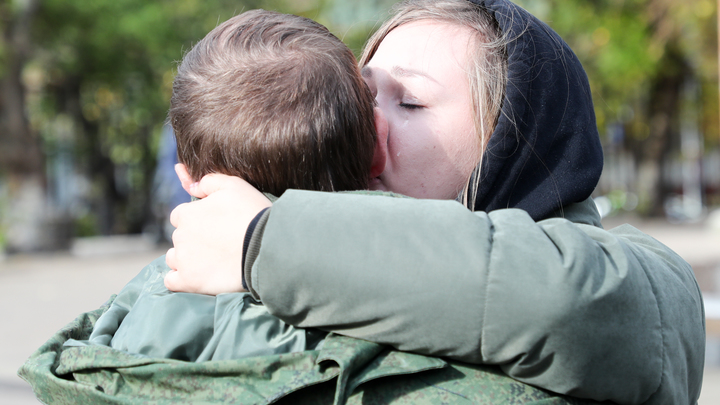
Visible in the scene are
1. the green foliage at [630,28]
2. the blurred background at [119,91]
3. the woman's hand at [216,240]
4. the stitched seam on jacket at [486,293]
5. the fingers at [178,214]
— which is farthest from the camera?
the green foliage at [630,28]

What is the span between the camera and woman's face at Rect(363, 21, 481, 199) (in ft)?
4.64

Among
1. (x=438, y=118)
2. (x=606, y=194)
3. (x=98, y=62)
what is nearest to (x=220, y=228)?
(x=438, y=118)

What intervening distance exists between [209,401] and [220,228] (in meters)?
0.27

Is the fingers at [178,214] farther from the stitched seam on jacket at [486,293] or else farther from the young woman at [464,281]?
the stitched seam on jacket at [486,293]

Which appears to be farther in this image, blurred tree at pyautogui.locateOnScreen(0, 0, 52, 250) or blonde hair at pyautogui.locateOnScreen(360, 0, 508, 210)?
blurred tree at pyautogui.locateOnScreen(0, 0, 52, 250)

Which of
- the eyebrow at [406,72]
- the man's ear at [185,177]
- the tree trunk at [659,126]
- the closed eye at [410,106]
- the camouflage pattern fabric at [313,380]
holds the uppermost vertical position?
the eyebrow at [406,72]

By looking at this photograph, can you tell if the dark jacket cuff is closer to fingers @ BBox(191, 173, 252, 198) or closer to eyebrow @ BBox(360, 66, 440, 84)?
fingers @ BBox(191, 173, 252, 198)

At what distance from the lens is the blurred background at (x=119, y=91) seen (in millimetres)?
13719

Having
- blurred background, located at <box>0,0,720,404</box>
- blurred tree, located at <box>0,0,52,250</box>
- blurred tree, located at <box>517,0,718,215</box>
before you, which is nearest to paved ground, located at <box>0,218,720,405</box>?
blurred background, located at <box>0,0,720,404</box>

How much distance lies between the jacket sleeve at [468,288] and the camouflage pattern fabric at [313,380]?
0.03 meters

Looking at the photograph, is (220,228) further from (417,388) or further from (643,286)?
(643,286)

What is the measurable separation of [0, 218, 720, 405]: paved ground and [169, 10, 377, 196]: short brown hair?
4385 millimetres

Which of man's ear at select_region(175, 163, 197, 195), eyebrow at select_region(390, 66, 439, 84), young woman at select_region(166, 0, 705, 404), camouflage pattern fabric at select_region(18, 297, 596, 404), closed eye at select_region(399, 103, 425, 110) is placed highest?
eyebrow at select_region(390, 66, 439, 84)

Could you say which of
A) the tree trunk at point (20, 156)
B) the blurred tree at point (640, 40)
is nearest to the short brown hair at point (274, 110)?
the blurred tree at point (640, 40)
